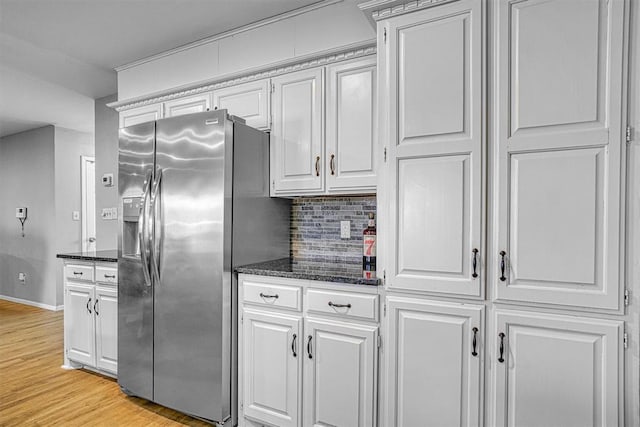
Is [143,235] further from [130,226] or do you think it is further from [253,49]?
[253,49]

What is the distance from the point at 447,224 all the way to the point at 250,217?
48.3 inches

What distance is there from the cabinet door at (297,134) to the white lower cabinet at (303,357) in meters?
0.68

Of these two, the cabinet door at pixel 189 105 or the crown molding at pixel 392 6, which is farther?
the cabinet door at pixel 189 105

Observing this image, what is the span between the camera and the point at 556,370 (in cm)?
150

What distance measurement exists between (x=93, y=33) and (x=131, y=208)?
1409 millimetres

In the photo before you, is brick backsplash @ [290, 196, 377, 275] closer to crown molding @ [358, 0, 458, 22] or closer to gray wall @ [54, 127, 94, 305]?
crown molding @ [358, 0, 458, 22]

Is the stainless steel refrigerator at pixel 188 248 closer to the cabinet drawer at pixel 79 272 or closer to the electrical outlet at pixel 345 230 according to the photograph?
the electrical outlet at pixel 345 230

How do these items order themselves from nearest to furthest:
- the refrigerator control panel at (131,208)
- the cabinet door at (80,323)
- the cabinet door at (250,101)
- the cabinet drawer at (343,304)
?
the cabinet drawer at (343,304)
the refrigerator control panel at (131,208)
the cabinet door at (250,101)
the cabinet door at (80,323)

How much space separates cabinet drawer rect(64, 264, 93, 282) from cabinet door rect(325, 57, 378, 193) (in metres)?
2.08

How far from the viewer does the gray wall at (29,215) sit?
5.42 metres

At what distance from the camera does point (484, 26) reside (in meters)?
1.61

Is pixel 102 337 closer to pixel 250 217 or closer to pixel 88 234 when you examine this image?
pixel 250 217

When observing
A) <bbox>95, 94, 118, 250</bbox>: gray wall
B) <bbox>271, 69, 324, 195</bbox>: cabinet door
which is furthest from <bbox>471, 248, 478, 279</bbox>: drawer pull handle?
<bbox>95, 94, 118, 250</bbox>: gray wall

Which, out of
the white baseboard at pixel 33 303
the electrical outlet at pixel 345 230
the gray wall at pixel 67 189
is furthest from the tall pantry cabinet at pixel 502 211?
the gray wall at pixel 67 189
